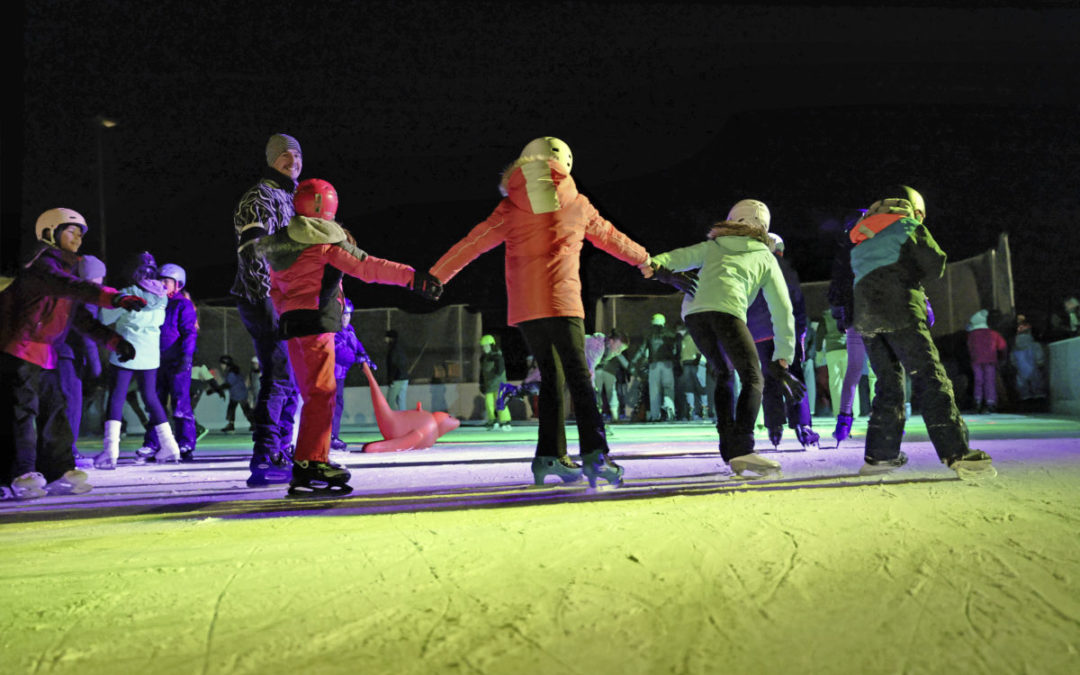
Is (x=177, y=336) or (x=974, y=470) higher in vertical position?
(x=177, y=336)

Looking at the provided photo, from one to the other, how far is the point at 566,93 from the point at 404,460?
1509 centimetres

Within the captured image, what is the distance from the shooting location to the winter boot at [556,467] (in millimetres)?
4047

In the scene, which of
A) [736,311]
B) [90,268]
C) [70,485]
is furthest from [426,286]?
[90,268]

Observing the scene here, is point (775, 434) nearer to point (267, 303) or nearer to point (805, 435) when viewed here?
point (805, 435)

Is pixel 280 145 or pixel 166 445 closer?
pixel 280 145

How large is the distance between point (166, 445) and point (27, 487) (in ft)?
7.90

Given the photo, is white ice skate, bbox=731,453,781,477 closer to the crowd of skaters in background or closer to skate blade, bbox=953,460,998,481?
the crowd of skaters in background

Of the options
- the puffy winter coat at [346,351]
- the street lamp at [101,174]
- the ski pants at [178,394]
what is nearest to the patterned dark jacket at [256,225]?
the puffy winter coat at [346,351]

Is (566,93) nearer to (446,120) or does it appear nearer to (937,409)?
(446,120)

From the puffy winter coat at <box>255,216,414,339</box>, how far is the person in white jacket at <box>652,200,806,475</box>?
5.46ft

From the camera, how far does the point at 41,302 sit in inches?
177

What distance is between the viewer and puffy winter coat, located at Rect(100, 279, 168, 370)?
6590 millimetres

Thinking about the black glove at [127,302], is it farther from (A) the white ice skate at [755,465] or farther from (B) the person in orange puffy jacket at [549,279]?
(A) the white ice skate at [755,465]

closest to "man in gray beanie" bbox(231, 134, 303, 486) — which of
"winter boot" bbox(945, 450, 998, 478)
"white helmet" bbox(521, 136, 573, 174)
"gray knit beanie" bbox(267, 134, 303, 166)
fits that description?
"gray knit beanie" bbox(267, 134, 303, 166)
